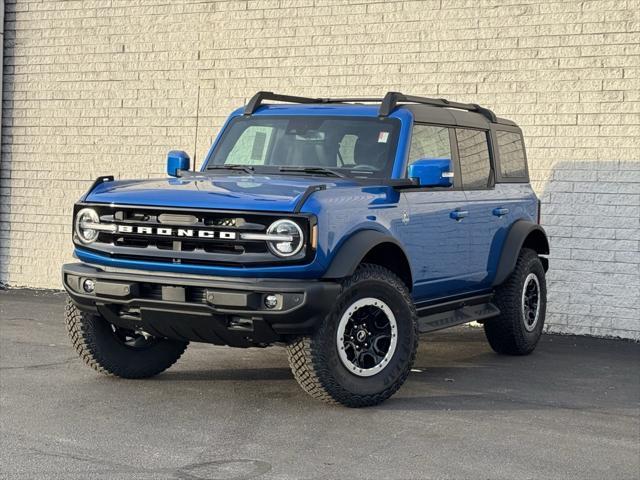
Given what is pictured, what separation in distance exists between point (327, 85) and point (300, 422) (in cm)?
669

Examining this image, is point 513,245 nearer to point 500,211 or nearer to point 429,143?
point 500,211

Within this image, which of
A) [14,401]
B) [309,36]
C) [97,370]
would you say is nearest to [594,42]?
[309,36]

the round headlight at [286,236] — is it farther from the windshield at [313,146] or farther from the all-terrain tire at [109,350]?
the all-terrain tire at [109,350]

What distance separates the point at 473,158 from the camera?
935cm

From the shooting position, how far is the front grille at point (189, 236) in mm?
6965

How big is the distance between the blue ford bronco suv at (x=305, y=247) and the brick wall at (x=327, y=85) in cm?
237

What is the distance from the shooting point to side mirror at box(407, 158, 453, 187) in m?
7.88

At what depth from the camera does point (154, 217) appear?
7.30 meters

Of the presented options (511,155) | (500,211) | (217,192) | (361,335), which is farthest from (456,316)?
(217,192)

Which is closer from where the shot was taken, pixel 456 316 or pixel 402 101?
pixel 402 101

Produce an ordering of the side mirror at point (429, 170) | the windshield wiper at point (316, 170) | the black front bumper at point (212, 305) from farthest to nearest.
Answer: the windshield wiper at point (316, 170) → the side mirror at point (429, 170) → the black front bumper at point (212, 305)

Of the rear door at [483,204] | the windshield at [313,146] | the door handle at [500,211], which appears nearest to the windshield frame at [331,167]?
the windshield at [313,146]

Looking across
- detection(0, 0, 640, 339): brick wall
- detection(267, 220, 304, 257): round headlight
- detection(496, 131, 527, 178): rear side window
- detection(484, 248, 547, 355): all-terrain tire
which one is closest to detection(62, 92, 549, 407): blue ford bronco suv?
detection(267, 220, 304, 257): round headlight

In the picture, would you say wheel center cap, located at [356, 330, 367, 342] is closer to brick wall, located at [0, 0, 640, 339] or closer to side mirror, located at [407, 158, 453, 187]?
side mirror, located at [407, 158, 453, 187]
